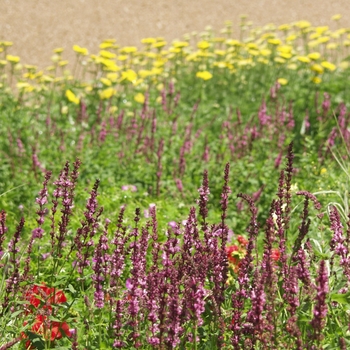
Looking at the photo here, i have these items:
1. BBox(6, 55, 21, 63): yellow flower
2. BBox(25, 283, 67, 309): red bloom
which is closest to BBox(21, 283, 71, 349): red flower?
BBox(25, 283, 67, 309): red bloom

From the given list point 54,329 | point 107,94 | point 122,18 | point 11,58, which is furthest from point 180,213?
point 122,18

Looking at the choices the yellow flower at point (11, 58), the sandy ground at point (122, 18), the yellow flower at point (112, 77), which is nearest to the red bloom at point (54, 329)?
the yellow flower at point (112, 77)

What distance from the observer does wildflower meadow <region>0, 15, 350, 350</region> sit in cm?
274

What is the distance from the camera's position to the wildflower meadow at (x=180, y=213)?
2.74 meters

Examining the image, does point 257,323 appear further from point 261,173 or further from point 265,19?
point 265,19

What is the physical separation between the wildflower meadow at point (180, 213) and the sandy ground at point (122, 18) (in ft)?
4.12

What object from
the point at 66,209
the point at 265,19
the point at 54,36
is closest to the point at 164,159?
the point at 66,209

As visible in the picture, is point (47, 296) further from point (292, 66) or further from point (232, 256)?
point (292, 66)

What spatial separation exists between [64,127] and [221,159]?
1.87 metres

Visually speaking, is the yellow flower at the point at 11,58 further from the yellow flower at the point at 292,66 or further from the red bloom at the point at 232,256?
the red bloom at the point at 232,256

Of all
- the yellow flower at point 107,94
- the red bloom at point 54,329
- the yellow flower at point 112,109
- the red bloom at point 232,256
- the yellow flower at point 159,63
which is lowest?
the yellow flower at point 112,109

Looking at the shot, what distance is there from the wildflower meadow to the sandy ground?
1255mm

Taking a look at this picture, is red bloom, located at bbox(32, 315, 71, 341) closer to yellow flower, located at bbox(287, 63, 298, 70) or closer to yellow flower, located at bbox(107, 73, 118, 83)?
yellow flower, located at bbox(107, 73, 118, 83)

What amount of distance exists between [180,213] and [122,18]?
849cm
